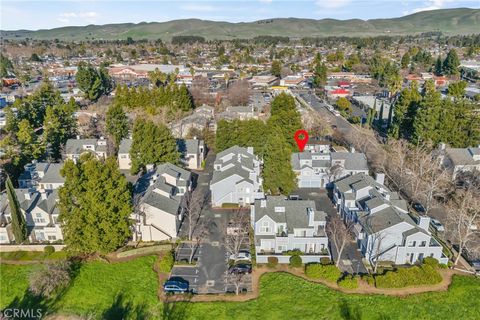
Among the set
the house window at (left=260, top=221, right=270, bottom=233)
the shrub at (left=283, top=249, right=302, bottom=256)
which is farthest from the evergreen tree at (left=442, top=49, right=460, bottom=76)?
the shrub at (left=283, top=249, right=302, bottom=256)

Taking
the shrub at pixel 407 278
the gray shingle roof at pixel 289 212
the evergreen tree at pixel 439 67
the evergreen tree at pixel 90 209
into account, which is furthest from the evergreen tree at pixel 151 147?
the evergreen tree at pixel 439 67

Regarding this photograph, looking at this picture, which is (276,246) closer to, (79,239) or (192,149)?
(79,239)

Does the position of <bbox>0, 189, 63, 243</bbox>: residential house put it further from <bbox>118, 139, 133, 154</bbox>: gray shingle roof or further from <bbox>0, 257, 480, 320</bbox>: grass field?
<bbox>118, 139, 133, 154</bbox>: gray shingle roof

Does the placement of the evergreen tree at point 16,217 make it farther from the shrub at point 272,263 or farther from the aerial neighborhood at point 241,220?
the shrub at point 272,263

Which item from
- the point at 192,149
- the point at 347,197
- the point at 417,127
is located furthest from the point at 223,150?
the point at 417,127

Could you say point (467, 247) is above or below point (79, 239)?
below
